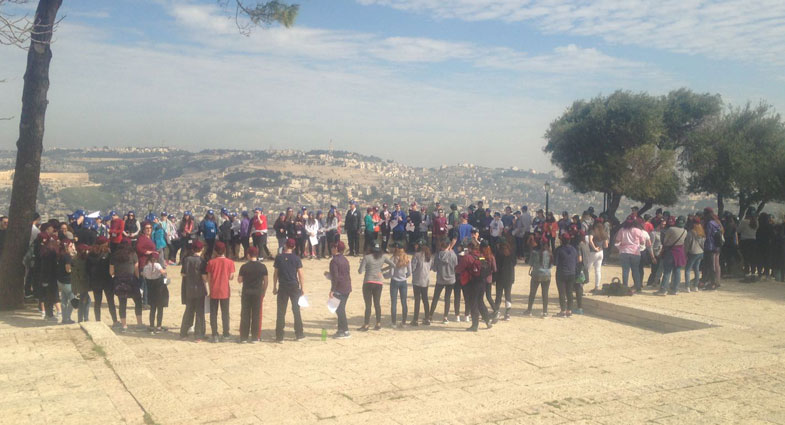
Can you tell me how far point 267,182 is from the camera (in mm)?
65062

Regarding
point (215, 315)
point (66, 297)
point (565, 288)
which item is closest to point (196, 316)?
point (215, 315)

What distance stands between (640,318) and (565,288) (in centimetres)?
146

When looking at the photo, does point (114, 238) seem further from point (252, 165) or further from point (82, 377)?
point (252, 165)

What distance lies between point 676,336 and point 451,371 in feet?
13.6

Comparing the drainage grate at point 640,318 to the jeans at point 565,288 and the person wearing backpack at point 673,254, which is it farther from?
the person wearing backpack at point 673,254

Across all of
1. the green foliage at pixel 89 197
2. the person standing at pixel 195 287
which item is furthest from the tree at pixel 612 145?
the green foliage at pixel 89 197

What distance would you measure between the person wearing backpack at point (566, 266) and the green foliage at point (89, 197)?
31979 mm

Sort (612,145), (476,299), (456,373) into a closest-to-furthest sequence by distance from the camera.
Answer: (456,373) → (476,299) → (612,145)

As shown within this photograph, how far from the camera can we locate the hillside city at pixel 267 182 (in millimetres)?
46844

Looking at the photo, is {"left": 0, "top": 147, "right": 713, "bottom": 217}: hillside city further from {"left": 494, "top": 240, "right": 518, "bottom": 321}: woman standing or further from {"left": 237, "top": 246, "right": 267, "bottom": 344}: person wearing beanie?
{"left": 237, "top": 246, "right": 267, "bottom": 344}: person wearing beanie

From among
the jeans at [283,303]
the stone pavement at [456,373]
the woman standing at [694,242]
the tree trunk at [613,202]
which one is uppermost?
the tree trunk at [613,202]

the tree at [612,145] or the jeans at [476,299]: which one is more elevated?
the tree at [612,145]

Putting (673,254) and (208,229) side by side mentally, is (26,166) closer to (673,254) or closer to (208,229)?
(208,229)

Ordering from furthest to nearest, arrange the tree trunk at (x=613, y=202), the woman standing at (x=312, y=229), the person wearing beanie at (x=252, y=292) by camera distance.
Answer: the tree trunk at (x=613, y=202)
the woman standing at (x=312, y=229)
the person wearing beanie at (x=252, y=292)
